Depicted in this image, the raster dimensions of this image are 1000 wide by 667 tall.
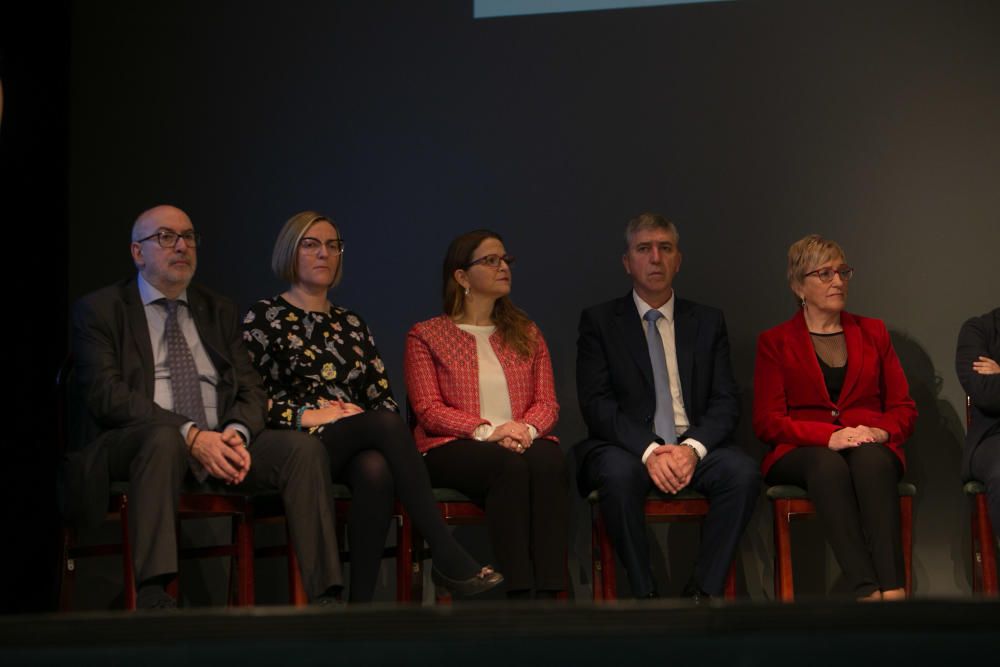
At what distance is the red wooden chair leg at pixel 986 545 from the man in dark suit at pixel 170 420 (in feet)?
5.83

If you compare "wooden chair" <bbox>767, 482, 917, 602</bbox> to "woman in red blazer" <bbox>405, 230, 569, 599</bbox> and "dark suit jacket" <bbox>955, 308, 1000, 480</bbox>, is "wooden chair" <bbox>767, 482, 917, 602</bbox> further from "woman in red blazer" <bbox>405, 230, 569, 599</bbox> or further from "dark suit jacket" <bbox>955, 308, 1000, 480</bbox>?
"woman in red blazer" <bbox>405, 230, 569, 599</bbox>

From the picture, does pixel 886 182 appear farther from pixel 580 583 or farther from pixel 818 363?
pixel 580 583

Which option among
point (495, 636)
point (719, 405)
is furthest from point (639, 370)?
point (495, 636)

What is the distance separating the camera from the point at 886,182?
385 cm

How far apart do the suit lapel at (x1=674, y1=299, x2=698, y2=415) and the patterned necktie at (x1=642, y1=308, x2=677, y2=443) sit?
0.15 feet

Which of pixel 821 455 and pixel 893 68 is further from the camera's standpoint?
pixel 893 68

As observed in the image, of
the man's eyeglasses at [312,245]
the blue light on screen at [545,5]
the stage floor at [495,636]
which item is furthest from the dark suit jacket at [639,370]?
the stage floor at [495,636]

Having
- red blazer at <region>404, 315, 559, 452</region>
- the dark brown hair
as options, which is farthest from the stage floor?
the dark brown hair

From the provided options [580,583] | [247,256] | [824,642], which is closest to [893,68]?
[580,583]

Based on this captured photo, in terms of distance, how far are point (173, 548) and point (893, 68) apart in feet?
9.03

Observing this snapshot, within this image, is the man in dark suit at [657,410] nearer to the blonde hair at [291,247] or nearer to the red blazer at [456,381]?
the red blazer at [456,381]

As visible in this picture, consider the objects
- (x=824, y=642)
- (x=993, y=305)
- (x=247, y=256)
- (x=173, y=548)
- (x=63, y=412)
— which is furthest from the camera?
(x=247, y=256)

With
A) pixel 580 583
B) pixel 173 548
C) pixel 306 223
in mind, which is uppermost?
pixel 306 223

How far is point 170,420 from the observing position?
9.55ft
